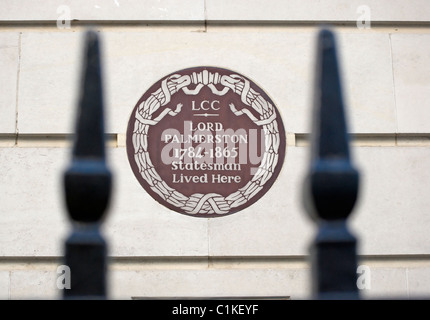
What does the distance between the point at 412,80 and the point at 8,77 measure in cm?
430

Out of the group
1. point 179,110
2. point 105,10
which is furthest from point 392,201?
point 105,10

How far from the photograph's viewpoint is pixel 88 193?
7.30 m

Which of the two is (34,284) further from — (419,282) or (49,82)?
(419,282)

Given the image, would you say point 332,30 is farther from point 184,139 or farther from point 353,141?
point 184,139

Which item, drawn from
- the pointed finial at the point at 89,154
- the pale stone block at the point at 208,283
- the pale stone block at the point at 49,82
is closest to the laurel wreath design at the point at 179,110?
the pointed finial at the point at 89,154

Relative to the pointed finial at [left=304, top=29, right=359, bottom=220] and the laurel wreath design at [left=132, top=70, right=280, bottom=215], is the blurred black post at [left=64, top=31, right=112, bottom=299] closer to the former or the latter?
the laurel wreath design at [left=132, top=70, right=280, bottom=215]

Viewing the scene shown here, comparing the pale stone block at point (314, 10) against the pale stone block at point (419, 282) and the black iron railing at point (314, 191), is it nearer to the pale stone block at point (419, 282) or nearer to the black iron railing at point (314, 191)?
the black iron railing at point (314, 191)

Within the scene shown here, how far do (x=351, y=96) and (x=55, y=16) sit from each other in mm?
3276

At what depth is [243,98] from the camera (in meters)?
7.54

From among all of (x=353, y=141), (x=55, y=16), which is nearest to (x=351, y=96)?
(x=353, y=141)

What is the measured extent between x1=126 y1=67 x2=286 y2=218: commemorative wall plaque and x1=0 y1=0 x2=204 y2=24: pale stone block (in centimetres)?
65

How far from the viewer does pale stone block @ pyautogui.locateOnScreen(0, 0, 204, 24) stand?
7617 millimetres

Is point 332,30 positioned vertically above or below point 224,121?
above
